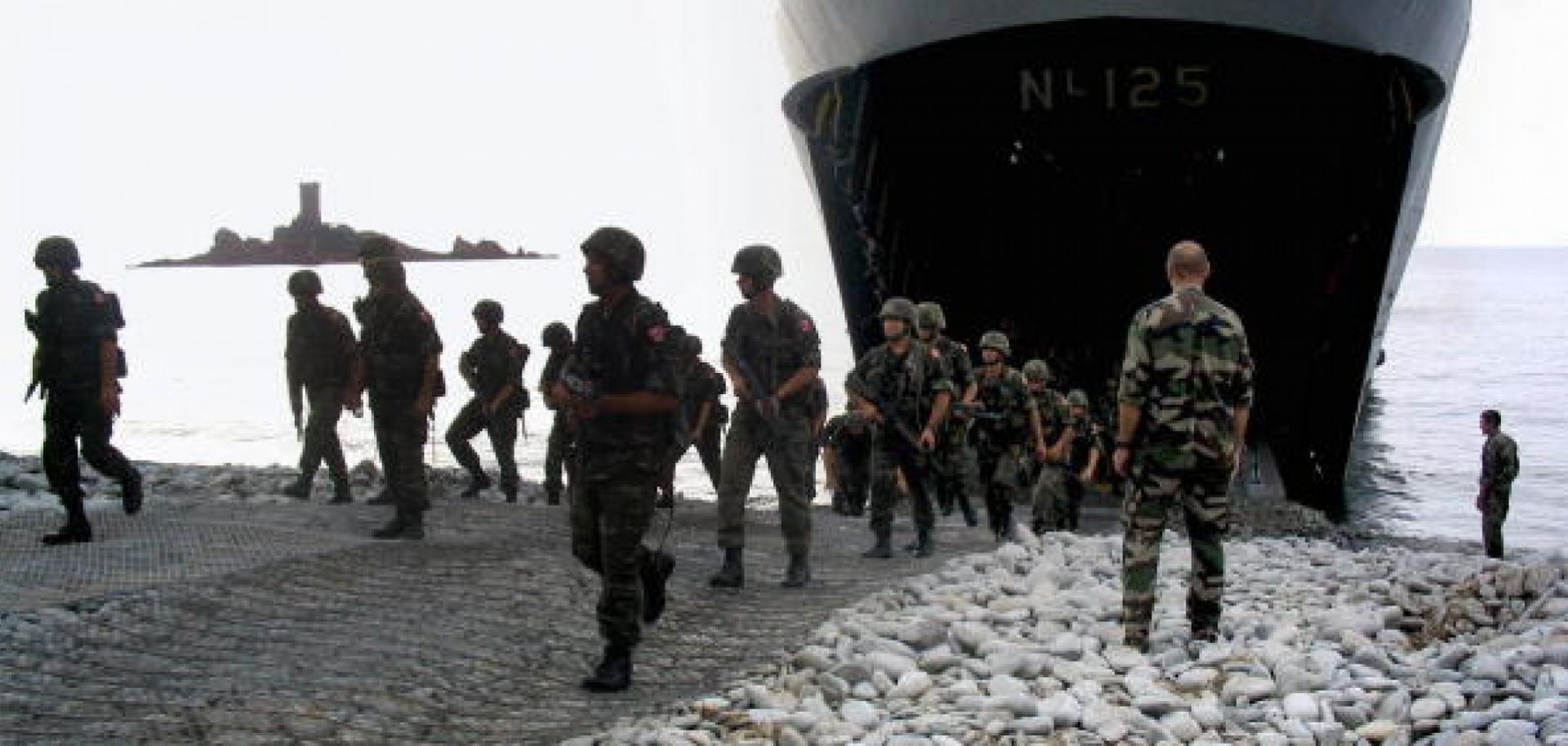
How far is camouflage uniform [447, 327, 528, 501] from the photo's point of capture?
11.7 meters

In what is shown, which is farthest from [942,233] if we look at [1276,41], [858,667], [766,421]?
[858,667]

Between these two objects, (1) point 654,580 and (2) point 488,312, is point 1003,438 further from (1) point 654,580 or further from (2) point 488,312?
(1) point 654,580

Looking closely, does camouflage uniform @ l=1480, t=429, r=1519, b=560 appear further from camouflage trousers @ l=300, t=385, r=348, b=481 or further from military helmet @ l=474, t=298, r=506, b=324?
Answer: camouflage trousers @ l=300, t=385, r=348, b=481

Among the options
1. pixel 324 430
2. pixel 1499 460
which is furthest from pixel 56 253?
pixel 1499 460

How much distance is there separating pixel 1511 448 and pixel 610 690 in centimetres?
1107

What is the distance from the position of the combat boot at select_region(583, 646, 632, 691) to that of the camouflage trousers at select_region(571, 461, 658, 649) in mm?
35

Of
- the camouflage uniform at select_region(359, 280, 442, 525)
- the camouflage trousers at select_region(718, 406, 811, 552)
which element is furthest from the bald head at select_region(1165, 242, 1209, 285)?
the camouflage uniform at select_region(359, 280, 442, 525)

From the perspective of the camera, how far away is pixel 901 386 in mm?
8570

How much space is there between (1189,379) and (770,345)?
2422 millimetres

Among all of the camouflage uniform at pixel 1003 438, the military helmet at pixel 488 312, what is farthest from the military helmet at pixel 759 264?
the military helmet at pixel 488 312

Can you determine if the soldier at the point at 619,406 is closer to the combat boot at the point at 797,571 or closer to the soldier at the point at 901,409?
the combat boot at the point at 797,571

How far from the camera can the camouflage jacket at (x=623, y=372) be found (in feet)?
17.4

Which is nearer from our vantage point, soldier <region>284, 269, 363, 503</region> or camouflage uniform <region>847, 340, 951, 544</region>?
camouflage uniform <region>847, 340, 951, 544</region>

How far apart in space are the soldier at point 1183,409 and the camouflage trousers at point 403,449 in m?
4.63
